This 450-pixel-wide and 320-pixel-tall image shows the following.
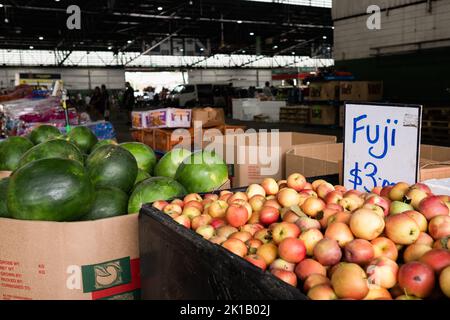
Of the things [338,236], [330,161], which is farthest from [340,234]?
[330,161]

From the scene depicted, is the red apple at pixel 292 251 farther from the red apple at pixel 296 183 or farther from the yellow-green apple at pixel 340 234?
the red apple at pixel 296 183

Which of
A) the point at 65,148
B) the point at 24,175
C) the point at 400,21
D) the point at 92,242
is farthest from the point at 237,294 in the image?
the point at 400,21

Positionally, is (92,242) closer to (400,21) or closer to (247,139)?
(247,139)

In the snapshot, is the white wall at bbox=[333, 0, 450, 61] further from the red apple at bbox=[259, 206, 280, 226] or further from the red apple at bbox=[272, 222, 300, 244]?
the red apple at bbox=[272, 222, 300, 244]

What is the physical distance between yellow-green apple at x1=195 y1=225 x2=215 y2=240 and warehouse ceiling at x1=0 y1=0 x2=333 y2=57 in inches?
658

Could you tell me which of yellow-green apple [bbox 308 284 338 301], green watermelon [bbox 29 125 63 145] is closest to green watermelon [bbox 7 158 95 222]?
yellow-green apple [bbox 308 284 338 301]

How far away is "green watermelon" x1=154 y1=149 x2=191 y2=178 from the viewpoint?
8.19 feet

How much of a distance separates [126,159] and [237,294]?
4.17 feet

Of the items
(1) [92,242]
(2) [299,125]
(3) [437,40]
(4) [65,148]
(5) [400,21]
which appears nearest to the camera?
(1) [92,242]

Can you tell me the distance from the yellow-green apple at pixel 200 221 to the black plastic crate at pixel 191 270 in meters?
0.13

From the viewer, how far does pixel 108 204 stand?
190 centimetres

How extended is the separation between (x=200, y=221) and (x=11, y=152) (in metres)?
1.71

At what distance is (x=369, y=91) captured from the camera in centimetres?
1223

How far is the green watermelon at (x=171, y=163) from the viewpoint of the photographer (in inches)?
98.3
